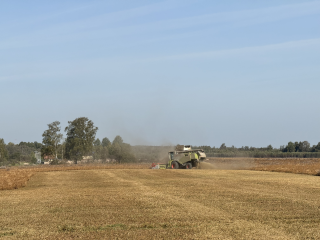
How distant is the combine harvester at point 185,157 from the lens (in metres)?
45.8

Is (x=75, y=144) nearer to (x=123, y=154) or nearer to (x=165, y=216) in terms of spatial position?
(x=123, y=154)

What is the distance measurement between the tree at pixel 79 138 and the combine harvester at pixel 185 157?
39921mm

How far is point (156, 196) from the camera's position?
18.4 m

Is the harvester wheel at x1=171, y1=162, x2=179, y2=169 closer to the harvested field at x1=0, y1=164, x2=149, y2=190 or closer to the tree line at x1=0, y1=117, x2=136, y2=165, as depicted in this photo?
the harvested field at x1=0, y1=164, x2=149, y2=190

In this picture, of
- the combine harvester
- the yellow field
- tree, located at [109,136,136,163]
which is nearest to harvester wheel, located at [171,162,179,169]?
the combine harvester

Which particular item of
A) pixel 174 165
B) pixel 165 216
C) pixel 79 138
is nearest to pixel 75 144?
pixel 79 138

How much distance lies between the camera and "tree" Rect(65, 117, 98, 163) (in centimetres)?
8338

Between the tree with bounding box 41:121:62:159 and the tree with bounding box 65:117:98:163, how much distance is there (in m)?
2.89

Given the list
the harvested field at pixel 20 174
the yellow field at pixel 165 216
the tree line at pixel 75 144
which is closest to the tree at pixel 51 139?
the tree line at pixel 75 144

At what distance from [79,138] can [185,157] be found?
145ft

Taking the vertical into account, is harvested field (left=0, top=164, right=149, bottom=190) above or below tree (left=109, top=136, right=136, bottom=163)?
below

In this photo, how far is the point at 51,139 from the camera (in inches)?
3418

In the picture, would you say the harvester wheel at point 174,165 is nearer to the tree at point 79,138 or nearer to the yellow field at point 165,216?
the yellow field at point 165,216

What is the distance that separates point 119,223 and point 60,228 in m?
1.74
